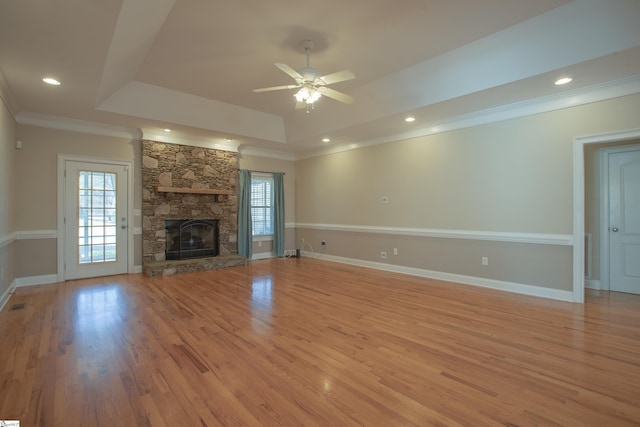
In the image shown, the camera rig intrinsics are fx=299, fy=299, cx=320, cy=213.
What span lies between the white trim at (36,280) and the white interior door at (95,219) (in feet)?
0.61

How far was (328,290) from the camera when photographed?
4621mm

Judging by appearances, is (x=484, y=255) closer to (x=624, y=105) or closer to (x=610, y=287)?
(x=610, y=287)

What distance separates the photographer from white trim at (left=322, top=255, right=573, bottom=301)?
13.5 feet

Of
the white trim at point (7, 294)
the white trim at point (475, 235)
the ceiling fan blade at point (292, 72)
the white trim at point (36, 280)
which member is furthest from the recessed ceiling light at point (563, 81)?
the white trim at point (36, 280)

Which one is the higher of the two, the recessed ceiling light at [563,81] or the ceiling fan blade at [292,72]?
the recessed ceiling light at [563,81]

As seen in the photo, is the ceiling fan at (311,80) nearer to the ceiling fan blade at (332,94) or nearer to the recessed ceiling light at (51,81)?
the ceiling fan blade at (332,94)

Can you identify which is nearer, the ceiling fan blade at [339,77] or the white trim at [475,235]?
the ceiling fan blade at [339,77]

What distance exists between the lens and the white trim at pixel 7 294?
3797mm

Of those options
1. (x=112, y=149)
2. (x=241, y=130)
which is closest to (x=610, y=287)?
(x=241, y=130)

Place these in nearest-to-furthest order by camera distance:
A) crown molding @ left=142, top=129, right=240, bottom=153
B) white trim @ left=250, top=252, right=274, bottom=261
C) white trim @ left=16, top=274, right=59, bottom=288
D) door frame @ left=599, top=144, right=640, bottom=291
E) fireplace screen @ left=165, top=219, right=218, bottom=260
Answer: door frame @ left=599, top=144, right=640, bottom=291 → white trim @ left=16, top=274, right=59, bottom=288 → crown molding @ left=142, top=129, right=240, bottom=153 → fireplace screen @ left=165, top=219, right=218, bottom=260 → white trim @ left=250, top=252, right=274, bottom=261

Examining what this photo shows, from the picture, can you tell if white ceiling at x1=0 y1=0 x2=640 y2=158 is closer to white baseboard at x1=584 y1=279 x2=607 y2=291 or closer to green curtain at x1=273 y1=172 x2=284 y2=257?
green curtain at x1=273 y1=172 x2=284 y2=257

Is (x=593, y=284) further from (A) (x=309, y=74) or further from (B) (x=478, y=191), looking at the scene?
(A) (x=309, y=74)

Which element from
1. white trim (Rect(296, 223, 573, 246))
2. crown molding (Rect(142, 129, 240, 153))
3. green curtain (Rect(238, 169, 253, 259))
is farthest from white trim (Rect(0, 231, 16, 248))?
white trim (Rect(296, 223, 573, 246))

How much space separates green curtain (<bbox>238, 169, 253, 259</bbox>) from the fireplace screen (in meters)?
0.59
